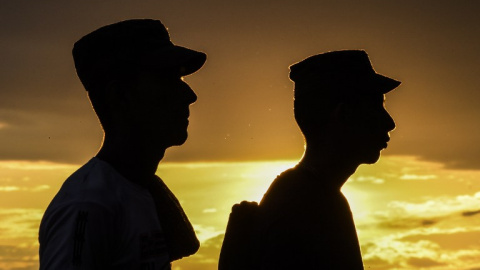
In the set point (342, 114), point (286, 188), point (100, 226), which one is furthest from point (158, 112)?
point (342, 114)

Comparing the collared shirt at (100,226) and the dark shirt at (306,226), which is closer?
the collared shirt at (100,226)

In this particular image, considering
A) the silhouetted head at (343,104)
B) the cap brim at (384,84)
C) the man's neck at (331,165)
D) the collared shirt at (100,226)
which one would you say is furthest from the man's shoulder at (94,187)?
the cap brim at (384,84)

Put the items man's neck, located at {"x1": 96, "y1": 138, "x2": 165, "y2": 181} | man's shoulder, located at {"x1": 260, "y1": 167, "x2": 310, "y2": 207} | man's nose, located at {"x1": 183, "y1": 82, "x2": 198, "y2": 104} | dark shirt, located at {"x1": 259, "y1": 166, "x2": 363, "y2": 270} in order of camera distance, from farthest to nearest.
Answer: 1. man's shoulder, located at {"x1": 260, "y1": 167, "x2": 310, "y2": 207}
2. dark shirt, located at {"x1": 259, "y1": 166, "x2": 363, "y2": 270}
3. man's nose, located at {"x1": 183, "y1": 82, "x2": 198, "y2": 104}
4. man's neck, located at {"x1": 96, "y1": 138, "x2": 165, "y2": 181}

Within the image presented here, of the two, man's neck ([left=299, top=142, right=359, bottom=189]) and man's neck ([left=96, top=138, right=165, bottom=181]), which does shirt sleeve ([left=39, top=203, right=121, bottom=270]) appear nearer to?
man's neck ([left=96, top=138, right=165, bottom=181])

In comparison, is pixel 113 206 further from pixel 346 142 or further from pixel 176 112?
pixel 346 142

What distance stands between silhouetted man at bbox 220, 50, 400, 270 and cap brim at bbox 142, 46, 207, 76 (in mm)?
1696

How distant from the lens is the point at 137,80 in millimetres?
4496

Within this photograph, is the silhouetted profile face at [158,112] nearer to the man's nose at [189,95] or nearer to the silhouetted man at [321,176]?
the man's nose at [189,95]

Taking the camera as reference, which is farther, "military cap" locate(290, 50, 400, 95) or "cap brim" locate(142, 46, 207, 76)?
"military cap" locate(290, 50, 400, 95)

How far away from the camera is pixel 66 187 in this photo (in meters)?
4.00

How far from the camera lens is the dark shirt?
18.8ft

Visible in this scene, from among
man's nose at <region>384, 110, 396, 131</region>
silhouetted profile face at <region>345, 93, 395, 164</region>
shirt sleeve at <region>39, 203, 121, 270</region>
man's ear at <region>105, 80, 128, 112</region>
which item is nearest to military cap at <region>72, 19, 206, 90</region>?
man's ear at <region>105, 80, 128, 112</region>

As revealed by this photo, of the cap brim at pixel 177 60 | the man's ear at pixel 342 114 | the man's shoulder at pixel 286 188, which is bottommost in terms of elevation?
the man's shoulder at pixel 286 188

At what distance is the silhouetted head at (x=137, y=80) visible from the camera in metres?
4.41
